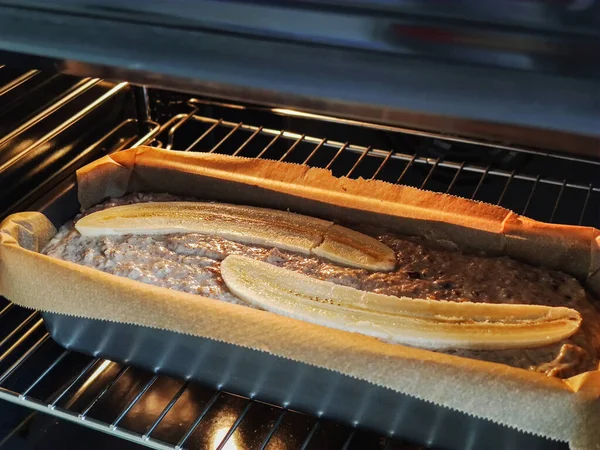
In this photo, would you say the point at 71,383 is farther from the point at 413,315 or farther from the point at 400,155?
the point at 400,155

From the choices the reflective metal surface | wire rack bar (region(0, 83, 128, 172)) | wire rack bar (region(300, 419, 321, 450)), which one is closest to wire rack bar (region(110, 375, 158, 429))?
wire rack bar (region(300, 419, 321, 450))

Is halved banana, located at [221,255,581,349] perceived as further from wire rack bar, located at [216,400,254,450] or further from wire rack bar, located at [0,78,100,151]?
wire rack bar, located at [0,78,100,151]

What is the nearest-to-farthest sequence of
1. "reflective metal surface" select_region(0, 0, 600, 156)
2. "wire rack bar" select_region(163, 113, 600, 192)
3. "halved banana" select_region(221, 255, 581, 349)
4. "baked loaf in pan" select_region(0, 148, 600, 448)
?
"reflective metal surface" select_region(0, 0, 600, 156)
"baked loaf in pan" select_region(0, 148, 600, 448)
"halved banana" select_region(221, 255, 581, 349)
"wire rack bar" select_region(163, 113, 600, 192)

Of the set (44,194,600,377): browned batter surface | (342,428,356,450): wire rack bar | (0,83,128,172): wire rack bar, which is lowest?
(342,428,356,450): wire rack bar

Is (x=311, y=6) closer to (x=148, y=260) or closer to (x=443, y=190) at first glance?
(x=148, y=260)

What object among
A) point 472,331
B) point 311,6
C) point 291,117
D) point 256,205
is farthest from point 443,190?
point 311,6
